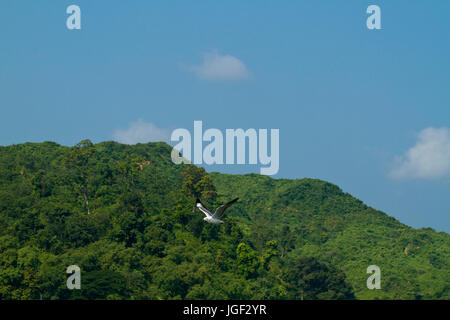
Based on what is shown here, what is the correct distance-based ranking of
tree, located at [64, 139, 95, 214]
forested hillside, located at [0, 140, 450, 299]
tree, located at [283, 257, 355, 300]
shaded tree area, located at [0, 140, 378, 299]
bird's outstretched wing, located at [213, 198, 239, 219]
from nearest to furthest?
bird's outstretched wing, located at [213, 198, 239, 219] → shaded tree area, located at [0, 140, 378, 299] → forested hillside, located at [0, 140, 450, 299] → tree, located at [283, 257, 355, 300] → tree, located at [64, 139, 95, 214]

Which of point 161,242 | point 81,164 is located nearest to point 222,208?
point 161,242

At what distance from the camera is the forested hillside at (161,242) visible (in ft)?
182

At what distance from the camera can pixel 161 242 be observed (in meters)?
61.6

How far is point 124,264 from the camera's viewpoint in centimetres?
5791

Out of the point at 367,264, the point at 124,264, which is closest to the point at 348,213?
the point at 367,264

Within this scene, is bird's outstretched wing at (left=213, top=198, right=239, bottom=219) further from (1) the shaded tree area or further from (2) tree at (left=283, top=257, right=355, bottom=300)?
(2) tree at (left=283, top=257, right=355, bottom=300)

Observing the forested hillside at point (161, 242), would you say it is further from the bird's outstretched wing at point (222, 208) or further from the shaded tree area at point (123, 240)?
the bird's outstretched wing at point (222, 208)

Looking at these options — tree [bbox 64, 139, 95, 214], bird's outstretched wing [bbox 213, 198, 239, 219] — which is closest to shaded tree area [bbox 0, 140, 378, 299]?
tree [bbox 64, 139, 95, 214]

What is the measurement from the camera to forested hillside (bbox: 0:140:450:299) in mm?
55438

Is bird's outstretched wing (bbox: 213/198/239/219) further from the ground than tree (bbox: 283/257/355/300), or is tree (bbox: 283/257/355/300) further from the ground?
bird's outstretched wing (bbox: 213/198/239/219)

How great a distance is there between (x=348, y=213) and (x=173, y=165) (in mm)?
24780

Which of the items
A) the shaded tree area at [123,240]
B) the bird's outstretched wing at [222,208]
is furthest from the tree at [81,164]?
the bird's outstretched wing at [222,208]

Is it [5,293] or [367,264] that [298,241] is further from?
[5,293]

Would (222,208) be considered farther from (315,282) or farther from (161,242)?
(315,282)
